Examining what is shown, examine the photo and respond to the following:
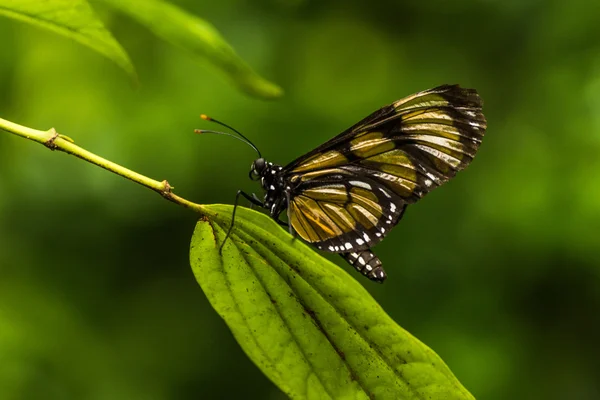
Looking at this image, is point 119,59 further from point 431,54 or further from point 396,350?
point 431,54

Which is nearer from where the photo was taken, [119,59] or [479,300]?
[119,59]

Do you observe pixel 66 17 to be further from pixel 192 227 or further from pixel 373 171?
pixel 192 227

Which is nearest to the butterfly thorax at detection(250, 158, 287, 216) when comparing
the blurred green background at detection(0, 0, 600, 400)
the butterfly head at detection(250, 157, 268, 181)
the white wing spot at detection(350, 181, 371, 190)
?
the butterfly head at detection(250, 157, 268, 181)

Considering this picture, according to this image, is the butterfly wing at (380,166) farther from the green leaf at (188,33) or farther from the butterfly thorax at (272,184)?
the green leaf at (188,33)

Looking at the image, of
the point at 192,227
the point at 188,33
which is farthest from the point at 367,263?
the point at 192,227

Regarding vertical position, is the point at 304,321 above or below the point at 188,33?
below

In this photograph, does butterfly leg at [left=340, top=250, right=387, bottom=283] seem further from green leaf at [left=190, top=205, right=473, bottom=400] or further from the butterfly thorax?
green leaf at [left=190, top=205, right=473, bottom=400]

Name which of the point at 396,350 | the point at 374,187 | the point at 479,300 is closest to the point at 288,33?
the point at 479,300
